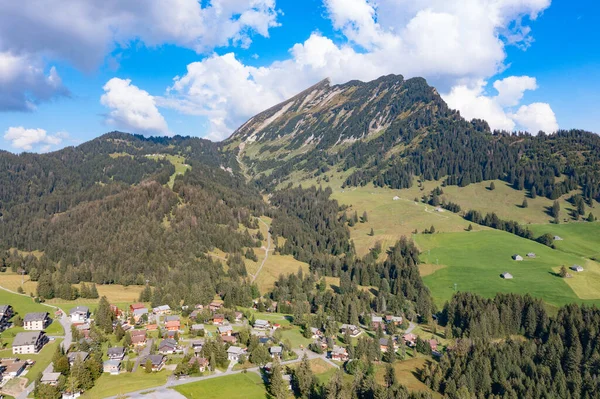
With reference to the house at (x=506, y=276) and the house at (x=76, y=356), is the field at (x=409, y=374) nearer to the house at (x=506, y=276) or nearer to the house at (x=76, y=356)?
the house at (x=76, y=356)

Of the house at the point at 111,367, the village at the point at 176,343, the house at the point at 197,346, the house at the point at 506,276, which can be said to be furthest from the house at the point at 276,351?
the house at the point at 506,276

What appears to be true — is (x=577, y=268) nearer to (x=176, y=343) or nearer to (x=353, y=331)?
(x=353, y=331)

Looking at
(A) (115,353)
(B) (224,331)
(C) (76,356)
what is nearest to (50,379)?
(C) (76,356)

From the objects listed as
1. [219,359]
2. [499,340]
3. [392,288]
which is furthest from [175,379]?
[392,288]

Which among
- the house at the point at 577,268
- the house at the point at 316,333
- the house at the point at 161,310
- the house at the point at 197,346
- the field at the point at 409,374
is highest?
the house at the point at 577,268

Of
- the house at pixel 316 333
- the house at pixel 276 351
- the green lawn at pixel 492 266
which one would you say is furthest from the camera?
the green lawn at pixel 492 266

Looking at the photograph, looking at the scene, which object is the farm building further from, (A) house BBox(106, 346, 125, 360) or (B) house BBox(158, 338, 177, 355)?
(A) house BBox(106, 346, 125, 360)

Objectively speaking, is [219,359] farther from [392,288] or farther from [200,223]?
[200,223]

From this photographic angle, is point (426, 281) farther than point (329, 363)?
Yes
